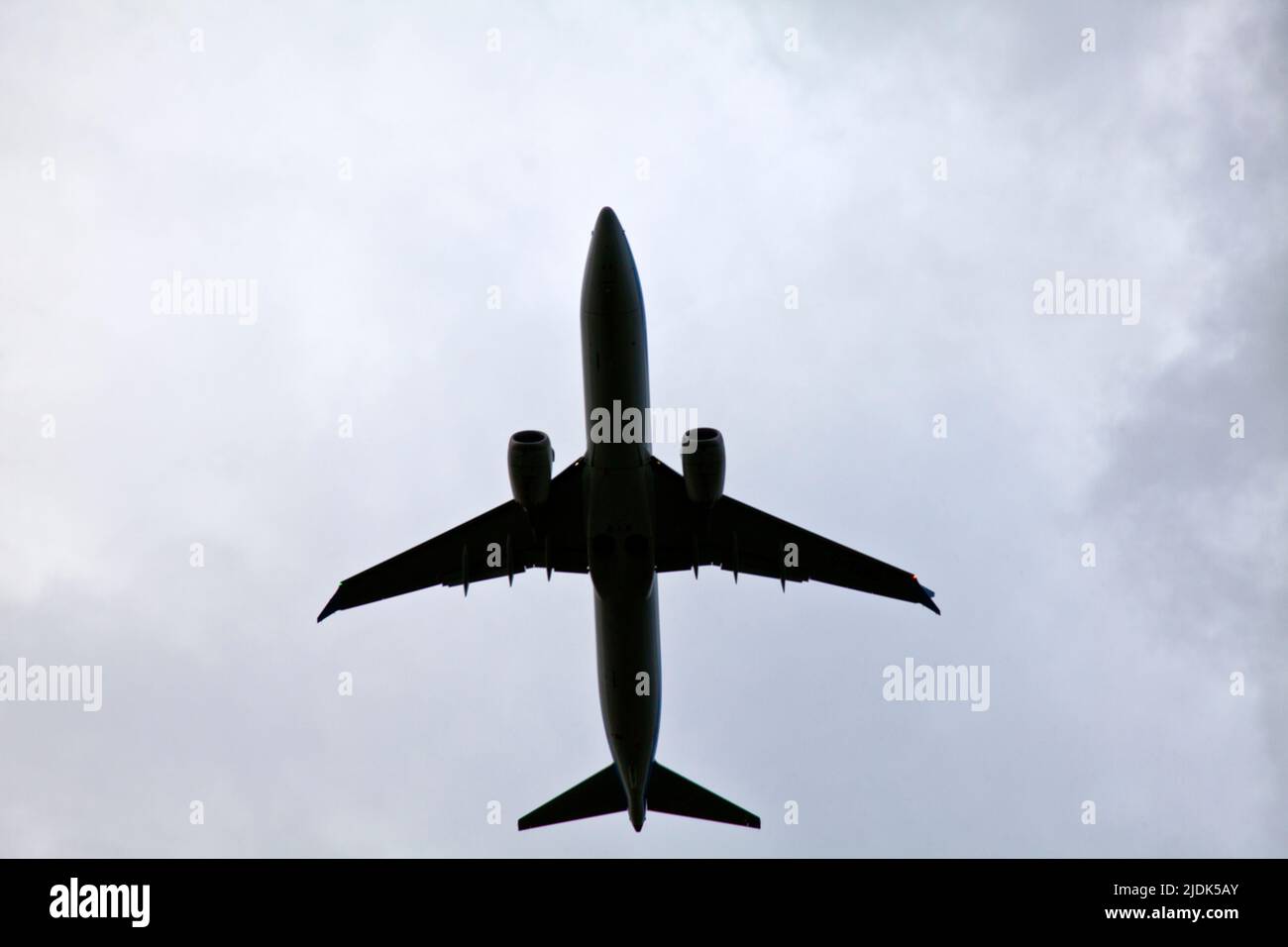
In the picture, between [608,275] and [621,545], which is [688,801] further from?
[608,275]

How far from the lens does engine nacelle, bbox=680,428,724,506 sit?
96.7ft

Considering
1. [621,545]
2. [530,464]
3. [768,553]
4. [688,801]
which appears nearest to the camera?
[530,464]

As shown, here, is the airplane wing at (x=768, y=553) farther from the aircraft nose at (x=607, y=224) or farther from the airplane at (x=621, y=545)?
the aircraft nose at (x=607, y=224)

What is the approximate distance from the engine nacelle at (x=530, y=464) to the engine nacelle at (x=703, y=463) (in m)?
3.70

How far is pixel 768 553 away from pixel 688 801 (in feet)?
29.4

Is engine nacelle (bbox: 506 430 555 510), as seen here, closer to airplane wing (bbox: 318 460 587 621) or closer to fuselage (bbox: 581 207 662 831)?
fuselage (bbox: 581 207 662 831)

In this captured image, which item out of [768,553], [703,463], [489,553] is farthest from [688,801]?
[703,463]

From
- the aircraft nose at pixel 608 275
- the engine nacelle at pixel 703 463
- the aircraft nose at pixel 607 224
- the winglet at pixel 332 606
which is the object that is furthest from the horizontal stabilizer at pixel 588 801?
the aircraft nose at pixel 607 224

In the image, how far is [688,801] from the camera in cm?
3675

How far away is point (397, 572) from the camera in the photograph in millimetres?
35625

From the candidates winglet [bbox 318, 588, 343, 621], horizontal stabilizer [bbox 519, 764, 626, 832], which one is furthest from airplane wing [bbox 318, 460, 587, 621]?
horizontal stabilizer [bbox 519, 764, 626, 832]

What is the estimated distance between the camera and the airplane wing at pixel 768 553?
1367 inches
